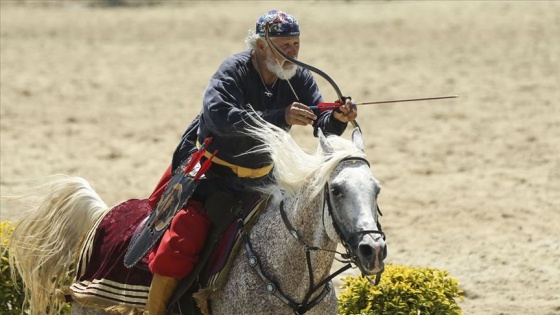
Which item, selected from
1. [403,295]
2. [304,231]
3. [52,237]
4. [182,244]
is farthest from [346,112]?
[52,237]

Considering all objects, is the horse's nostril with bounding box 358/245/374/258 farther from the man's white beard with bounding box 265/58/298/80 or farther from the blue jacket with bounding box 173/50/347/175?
the man's white beard with bounding box 265/58/298/80

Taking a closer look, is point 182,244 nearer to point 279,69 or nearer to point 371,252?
point 279,69

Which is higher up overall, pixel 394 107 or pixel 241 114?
pixel 241 114

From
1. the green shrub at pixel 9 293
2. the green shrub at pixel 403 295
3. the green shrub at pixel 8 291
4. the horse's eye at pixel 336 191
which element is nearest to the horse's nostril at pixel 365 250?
the horse's eye at pixel 336 191

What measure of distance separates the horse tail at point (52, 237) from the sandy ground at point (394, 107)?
3032 mm

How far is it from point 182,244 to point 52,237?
1.22 metres

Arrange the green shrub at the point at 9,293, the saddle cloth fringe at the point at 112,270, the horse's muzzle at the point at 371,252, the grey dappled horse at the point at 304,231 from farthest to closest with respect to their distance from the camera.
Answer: the green shrub at the point at 9,293
the saddle cloth fringe at the point at 112,270
the grey dappled horse at the point at 304,231
the horse's muzzle at the point at 371,252

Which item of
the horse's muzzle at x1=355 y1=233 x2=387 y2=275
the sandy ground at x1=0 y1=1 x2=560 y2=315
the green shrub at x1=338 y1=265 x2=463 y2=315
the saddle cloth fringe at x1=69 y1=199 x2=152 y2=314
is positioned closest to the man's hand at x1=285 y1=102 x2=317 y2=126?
the horse's muzzle at x1=355 y1=233 x2=387 y2=275

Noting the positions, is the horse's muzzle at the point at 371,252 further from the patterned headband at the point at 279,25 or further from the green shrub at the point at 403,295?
the green shrub at the point at 403,295

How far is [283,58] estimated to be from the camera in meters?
5.22

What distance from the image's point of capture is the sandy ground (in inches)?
378

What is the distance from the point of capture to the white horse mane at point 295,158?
475cm

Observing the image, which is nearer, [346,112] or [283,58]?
[346,112]

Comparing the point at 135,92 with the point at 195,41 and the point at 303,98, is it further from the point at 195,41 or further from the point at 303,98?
the point at 303,98
